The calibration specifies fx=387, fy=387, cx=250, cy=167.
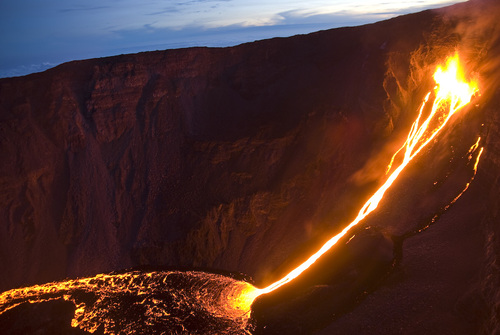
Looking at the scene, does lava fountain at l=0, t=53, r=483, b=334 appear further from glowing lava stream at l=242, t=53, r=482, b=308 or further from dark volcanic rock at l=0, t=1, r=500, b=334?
dark volcanic rock at l=0, t=1, r=500, b=334

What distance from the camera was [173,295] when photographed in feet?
57.7

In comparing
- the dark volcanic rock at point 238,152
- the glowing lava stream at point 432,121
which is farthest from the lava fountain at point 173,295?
the dark volcanic rock at point 238,152

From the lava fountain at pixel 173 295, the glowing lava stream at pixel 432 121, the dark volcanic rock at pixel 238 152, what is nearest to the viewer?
the lava fountain at pixel 173 295

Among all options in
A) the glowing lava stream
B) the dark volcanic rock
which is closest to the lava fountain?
the glowing lava stream

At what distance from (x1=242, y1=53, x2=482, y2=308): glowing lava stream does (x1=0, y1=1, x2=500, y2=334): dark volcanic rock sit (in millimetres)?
632

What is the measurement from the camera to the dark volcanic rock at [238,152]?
19.1 meters

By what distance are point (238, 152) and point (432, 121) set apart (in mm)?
11118

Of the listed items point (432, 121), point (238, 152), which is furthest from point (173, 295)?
point (432, 121)

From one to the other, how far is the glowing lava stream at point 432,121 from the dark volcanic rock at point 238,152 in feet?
2.07

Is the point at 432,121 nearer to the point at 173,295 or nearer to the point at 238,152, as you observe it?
the point at 238,152

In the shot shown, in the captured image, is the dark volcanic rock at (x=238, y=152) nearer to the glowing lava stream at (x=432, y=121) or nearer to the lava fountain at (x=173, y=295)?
the glowing lava stream at (x=432, y=121)

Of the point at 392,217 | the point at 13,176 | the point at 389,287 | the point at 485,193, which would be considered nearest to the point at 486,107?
the point at 485,193

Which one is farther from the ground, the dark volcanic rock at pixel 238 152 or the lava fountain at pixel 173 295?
the dark volcanic rock at pixel 238 152

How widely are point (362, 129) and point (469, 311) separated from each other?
39.7 ft
